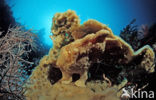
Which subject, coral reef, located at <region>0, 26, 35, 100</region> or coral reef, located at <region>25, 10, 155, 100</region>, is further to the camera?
coral reef, located at <region>25, 10, 155, 100</region>

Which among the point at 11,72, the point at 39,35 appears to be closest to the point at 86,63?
the point at 11,72

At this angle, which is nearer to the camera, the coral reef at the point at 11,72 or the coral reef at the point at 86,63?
the coral reef at the point at 11,72

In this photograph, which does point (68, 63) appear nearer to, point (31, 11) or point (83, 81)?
point (83, 81)

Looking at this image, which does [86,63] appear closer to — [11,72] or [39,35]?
[11,72]

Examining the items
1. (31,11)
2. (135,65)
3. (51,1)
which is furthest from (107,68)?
(51,1)
